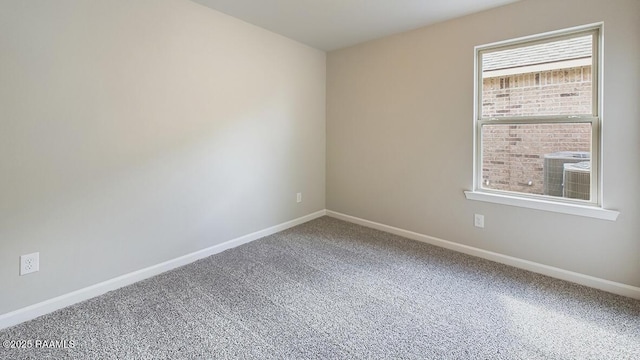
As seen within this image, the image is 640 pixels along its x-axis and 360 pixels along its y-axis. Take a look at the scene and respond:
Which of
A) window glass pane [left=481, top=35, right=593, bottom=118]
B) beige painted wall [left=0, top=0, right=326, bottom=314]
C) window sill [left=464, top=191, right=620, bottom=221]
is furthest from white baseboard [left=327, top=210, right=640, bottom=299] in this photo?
beige painted wall [left=0, top=0, right=326, bottom=314]

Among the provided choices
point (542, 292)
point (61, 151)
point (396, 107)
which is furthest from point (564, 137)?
point (61, 151)

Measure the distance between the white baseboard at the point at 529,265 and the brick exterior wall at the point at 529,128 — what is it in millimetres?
627

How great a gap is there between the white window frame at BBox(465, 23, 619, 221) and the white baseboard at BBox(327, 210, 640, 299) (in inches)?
19.1

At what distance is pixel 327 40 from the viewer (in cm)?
345

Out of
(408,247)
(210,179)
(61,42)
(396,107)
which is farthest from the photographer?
(396,107)

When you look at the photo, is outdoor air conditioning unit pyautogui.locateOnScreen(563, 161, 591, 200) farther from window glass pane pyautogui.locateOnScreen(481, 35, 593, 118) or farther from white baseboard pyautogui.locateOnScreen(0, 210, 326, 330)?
white baseboard pyautogui.locateOnScreen(0, 210, 326, 330)

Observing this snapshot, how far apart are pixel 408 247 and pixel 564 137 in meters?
1.63

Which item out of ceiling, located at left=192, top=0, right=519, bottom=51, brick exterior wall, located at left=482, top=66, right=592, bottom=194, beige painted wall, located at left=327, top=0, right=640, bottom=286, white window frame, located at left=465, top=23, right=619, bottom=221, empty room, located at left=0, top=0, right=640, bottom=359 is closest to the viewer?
empty room, located at left=0, top=0, right=640, bottom=359

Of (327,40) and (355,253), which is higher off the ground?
(327,40)

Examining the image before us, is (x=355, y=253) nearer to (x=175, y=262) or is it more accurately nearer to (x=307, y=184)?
(x=307, y=184)

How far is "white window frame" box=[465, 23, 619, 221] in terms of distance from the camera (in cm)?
220

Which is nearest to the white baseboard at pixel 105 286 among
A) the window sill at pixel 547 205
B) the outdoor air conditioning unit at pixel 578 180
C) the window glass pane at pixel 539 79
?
the window sill at pixel 547 205

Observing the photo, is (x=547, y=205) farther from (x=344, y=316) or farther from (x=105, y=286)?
(x=105, y=286)

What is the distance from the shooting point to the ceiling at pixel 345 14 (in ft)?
8.21
